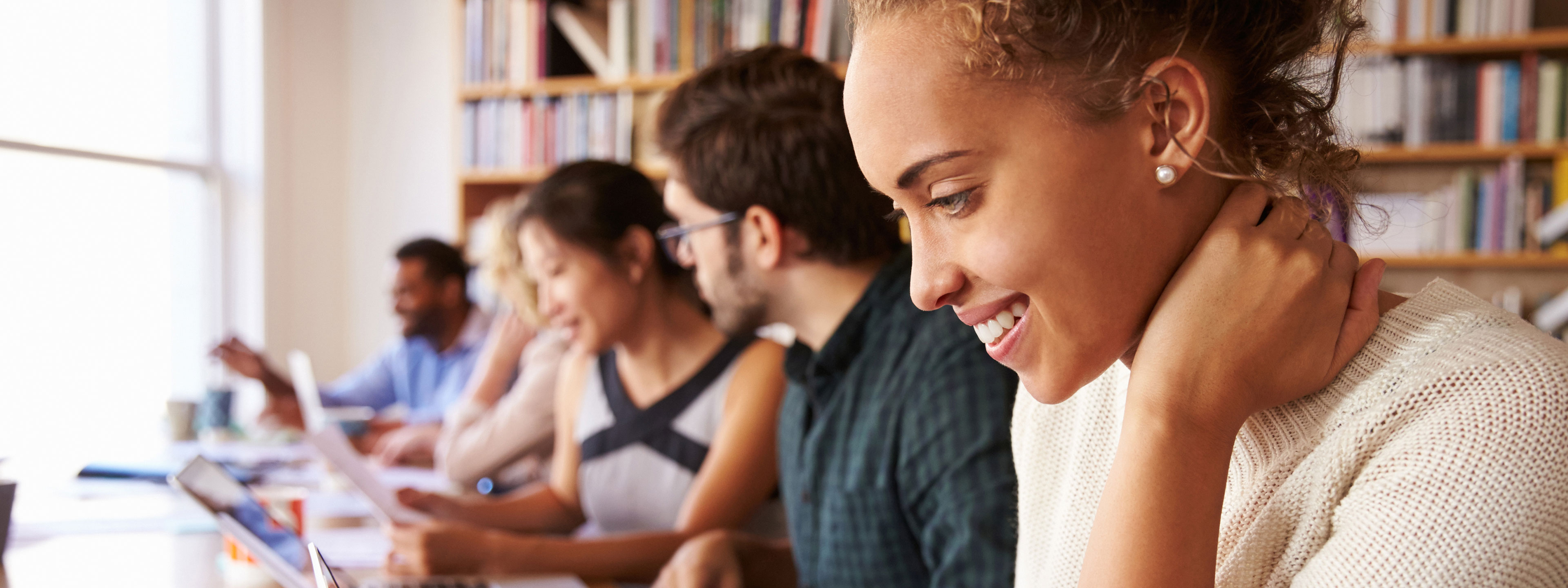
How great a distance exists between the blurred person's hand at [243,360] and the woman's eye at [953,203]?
3.08 m

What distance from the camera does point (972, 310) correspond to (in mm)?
692

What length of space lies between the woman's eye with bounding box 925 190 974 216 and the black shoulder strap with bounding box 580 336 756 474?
46.6 inches

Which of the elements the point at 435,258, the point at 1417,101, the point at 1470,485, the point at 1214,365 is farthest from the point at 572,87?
the point at 1470,485

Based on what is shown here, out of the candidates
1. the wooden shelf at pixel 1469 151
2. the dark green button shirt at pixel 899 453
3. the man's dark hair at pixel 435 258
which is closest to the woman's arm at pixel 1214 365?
the dark green button shirt at pixel 899 453

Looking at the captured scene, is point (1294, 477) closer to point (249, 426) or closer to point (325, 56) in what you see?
point (249, 426)

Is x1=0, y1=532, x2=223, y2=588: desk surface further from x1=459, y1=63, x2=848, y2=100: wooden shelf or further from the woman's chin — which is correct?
x1=459, y1=63, x2=848, y2=100: wooden shelf

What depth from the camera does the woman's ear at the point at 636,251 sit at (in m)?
1.97

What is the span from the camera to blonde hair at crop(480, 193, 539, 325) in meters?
2.76

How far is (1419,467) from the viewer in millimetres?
569

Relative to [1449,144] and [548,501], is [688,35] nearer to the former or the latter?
[548,501]

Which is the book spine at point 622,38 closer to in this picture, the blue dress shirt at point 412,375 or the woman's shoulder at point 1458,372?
the blue dress shirt at point 412,375

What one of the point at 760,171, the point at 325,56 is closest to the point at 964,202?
the point at 760,171

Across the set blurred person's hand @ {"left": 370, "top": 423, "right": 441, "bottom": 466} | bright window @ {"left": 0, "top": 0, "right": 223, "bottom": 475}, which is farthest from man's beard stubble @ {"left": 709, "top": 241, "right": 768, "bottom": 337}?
bright window @ {"left": 0, "top": 0, "right": 223, "bottom": 475}

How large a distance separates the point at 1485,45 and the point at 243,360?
144 inches
